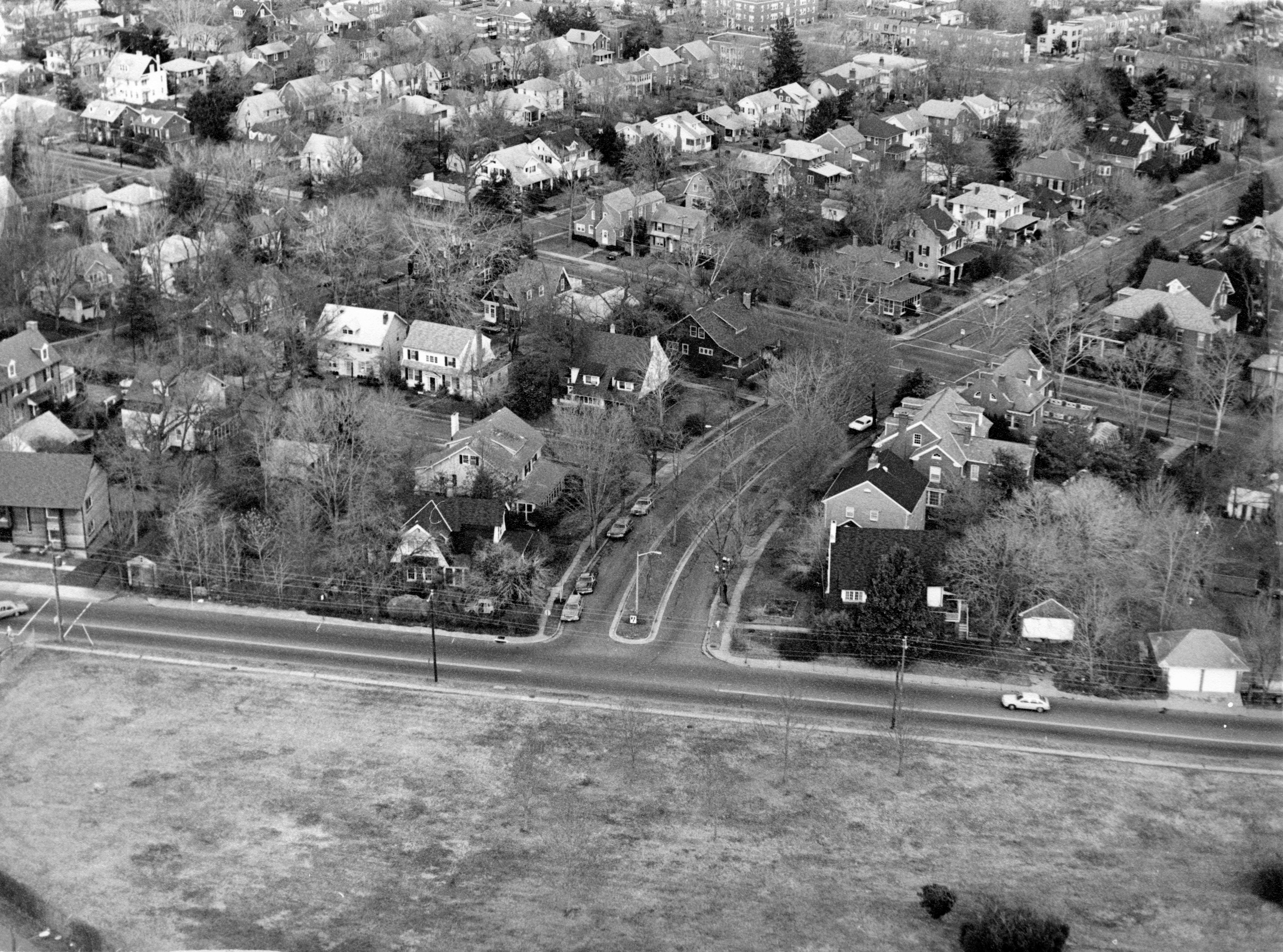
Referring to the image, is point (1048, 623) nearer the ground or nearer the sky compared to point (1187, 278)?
nearer the ground

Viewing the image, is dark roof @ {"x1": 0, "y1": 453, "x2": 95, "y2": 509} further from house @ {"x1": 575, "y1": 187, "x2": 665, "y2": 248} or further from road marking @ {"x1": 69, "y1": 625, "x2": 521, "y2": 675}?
house @ {"x1": 575, "y1": 187, "x2": 665, "y2": 248}

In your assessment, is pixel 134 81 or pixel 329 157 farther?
pixel 134 81

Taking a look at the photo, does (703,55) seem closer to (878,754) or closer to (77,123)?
(77,123)

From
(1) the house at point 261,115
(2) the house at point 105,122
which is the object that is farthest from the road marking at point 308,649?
(2) the house at point 105,122

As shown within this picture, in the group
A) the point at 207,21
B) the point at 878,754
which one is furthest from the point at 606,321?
the point at 207,21

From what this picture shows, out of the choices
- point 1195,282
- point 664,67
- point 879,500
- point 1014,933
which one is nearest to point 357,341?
point 879,500

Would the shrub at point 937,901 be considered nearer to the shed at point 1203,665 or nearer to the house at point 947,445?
the shed at point 1203,665

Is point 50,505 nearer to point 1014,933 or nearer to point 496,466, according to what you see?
point 496,466

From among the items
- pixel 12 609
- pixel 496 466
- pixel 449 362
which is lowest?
pixel 12 609

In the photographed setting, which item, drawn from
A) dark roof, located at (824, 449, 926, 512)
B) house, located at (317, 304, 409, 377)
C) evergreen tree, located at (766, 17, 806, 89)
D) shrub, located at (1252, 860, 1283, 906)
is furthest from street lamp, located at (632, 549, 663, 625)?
evergreen tree, located at (766, 17, 806, 89)
